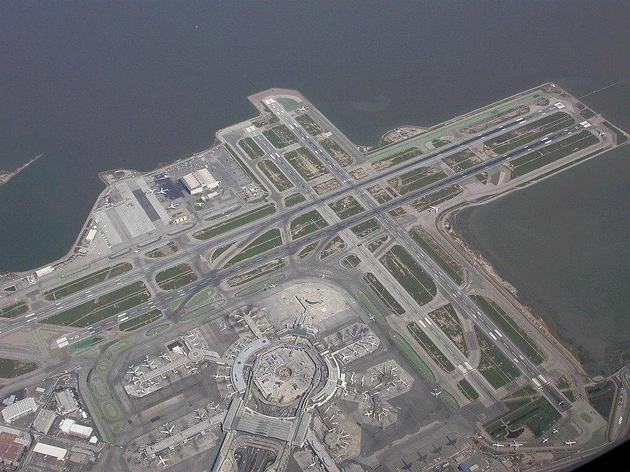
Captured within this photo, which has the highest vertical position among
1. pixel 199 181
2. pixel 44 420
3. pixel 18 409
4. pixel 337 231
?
pixel 199 181

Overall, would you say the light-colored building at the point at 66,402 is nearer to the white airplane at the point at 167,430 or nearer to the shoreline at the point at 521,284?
the white airplane at the point at 167,430

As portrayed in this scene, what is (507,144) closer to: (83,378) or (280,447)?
(280,447)

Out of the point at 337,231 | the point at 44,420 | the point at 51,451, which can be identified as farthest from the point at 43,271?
the point at 337,231

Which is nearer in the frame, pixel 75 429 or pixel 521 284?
pixel 75 429

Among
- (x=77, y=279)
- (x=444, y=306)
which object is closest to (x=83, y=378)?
(x=77, y=279)

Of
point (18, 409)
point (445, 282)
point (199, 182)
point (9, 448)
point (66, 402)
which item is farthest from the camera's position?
point (199, 182)

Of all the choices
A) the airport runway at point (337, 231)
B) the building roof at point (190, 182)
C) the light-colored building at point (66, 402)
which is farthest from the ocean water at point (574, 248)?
the light-colored building at point (66, 402)

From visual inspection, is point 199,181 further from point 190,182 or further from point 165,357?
point 165,357
